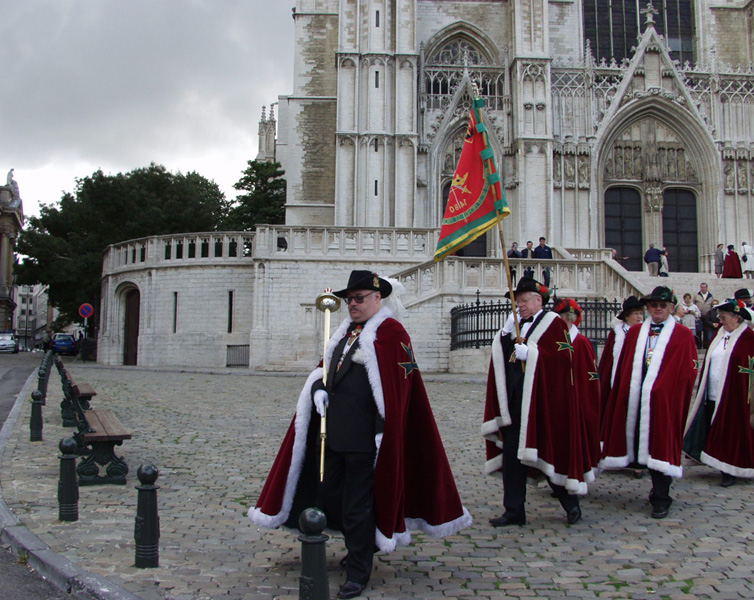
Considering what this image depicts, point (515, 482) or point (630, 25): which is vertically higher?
point (630, 25)

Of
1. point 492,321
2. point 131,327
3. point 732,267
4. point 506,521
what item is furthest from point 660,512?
point 131,327

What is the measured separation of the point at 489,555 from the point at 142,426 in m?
6.67

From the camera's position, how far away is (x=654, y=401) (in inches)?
263

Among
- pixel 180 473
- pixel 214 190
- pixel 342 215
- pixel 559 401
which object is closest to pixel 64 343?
pixel 214 190

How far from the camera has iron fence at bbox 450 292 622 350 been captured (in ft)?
60.3

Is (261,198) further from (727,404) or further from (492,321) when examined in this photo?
(727,404)

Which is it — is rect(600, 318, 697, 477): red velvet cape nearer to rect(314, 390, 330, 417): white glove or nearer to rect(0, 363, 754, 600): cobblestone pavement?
rect(0, 363, 754, 600): cobblestone pavement

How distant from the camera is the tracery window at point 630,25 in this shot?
35469 mm

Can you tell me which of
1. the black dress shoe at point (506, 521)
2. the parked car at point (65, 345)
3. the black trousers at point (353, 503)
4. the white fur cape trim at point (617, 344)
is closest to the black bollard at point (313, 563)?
the black trousers at point (353, 503)

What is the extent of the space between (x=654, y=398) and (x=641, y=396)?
0.13 meters

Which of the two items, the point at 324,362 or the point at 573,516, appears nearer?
the point at 324,362

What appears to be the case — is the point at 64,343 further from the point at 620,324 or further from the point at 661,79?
the point at 620,324

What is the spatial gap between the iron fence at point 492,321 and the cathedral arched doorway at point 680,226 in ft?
48.7

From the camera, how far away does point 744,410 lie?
776 centimetres
